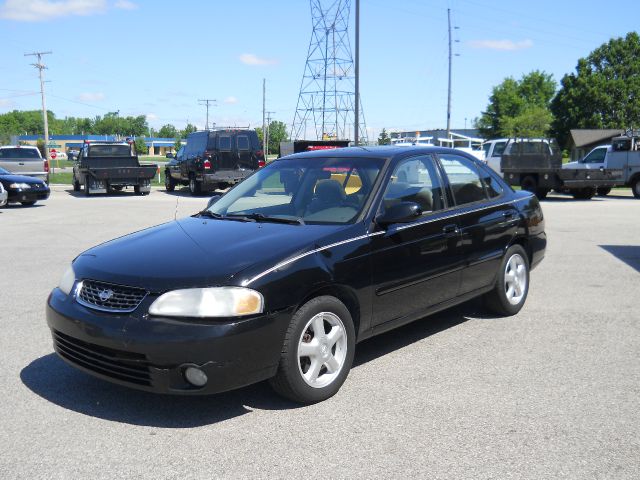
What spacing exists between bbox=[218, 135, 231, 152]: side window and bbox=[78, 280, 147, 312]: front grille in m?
19.0

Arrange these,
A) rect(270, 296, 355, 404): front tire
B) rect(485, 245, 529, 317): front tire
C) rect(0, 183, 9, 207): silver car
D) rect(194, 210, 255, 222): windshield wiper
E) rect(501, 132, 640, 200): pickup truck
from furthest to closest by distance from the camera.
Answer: rect(501, 132, 640, 200): pickup truck → rect(0, 183, 9, 207): silver car → rect(485, 245, 529, 317): front tire → rect(194, 210, 255, 222): windshield wiper → rect(270, 296, 355, 404): front tire

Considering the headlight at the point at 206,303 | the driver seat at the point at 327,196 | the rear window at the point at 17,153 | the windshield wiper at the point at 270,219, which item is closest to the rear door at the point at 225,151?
the rear window at the point at 17,153

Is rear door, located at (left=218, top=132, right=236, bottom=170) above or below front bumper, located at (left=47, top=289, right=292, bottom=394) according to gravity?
above

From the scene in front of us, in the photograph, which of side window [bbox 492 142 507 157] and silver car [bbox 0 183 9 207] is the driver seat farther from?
side window [bbox 492 142 507 157]

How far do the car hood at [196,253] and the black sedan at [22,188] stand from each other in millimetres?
15249

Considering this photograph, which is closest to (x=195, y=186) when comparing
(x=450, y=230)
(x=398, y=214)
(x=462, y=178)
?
(x=462, y=178)

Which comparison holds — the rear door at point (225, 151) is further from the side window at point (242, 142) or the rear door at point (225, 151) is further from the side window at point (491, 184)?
the side window at point (491, 184)

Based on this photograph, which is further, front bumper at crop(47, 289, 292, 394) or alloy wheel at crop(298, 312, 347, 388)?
alloy wheel at crop(298, 312, 347, 388)

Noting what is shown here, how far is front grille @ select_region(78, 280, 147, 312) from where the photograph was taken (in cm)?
376

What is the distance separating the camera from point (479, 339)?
5488 millimetres

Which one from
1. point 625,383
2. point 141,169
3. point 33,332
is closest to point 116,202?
point 141,169

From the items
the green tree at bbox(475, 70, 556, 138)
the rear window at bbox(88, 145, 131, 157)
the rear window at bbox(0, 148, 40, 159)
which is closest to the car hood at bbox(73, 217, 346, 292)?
the rear window at bbox(88, 145, 131, 157)

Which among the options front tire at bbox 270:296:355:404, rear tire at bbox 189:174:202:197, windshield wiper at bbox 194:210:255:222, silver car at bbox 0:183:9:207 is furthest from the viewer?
rear tire at bbox 189:174:202:197

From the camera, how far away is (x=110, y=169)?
2308 centimetres
